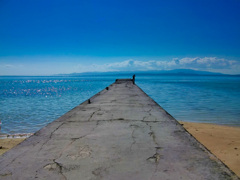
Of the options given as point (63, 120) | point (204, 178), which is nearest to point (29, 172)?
point (204, 178)

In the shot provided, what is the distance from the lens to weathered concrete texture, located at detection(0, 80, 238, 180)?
5.58 feet

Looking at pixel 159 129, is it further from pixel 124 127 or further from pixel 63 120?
pixel 63 120

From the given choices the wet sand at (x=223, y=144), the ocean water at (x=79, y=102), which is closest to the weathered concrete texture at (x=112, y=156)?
the wet sand at (x=223, y=144)

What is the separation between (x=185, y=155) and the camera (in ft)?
6.84

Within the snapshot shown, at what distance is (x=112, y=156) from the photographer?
2072 millimetres

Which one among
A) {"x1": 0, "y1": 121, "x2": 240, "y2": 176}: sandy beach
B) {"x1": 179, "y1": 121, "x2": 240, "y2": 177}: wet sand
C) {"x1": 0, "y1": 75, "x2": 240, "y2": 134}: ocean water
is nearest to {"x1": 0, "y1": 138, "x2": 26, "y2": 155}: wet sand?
{"x1": 0, "y1": 121, "x2": 240, "y2": 176}: sandy beach

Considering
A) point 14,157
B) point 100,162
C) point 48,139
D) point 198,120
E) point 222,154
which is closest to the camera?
point 100,162

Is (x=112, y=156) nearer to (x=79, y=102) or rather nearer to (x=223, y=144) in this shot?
(x=223, y=144)

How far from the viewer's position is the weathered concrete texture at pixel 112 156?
1700mm

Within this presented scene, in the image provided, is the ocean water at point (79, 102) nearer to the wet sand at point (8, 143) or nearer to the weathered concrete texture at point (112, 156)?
the wet sand at point (8, 143)

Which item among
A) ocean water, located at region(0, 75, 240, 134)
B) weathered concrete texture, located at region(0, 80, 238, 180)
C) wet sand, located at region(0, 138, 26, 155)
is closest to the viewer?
weathered concrete texture, located at region(0, 80, 238, 180)

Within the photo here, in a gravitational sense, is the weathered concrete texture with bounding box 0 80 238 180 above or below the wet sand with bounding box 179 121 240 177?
above

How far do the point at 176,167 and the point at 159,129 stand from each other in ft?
4.45

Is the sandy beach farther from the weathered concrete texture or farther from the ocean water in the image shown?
the ocean water
